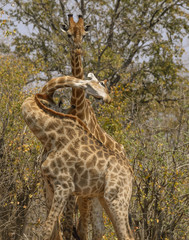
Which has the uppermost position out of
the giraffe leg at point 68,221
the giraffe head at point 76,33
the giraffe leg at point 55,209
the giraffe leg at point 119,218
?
the giraffe head at point 76,33

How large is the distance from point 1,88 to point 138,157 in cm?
365

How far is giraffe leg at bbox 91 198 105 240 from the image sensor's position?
17.4 feet

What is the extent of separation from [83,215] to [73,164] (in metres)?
1.44

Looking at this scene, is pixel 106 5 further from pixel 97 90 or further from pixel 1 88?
pixel 97 90

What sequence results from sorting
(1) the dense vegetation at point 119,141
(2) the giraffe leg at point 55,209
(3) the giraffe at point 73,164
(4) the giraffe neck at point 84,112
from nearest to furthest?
(2) the giraffe leg at point 55,209, (3) the giraffe at point 73,164, (4) the giraffe neck at point 84,112, (1) the dense vegetation at point 119,141

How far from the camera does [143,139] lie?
25.7ft

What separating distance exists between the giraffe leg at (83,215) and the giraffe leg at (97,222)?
10cm

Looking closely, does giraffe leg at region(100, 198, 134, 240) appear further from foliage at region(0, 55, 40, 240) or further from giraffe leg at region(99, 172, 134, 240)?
foliage at region(0, 55, 40, 240)

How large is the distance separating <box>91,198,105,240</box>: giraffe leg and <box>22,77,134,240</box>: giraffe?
790mm

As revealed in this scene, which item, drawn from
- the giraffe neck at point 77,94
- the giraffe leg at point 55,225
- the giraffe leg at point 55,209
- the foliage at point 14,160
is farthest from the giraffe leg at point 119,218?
the foliage at point 14,160

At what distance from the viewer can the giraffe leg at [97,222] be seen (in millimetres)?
5316

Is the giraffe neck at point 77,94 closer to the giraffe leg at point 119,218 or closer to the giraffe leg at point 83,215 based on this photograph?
the giraffe leg at point 83,215

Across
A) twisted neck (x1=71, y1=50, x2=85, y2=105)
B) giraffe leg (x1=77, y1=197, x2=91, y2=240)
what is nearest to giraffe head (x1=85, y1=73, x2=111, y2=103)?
twisted neck (x1=71, y1=50, x2=85, y2=105)

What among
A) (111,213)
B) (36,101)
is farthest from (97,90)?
(111,213)
